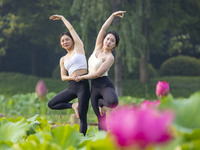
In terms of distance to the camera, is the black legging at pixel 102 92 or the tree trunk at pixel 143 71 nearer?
the black legging at pixel 102 92

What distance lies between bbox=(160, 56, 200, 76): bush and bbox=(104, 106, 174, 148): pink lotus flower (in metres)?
17.8

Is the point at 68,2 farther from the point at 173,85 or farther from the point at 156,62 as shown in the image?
the point at 156,62

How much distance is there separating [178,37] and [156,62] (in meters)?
3.80

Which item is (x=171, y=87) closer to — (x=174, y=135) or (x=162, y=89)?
(x=162, y=89)

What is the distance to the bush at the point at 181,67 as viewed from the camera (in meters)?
18.1

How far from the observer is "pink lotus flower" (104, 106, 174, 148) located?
605mm

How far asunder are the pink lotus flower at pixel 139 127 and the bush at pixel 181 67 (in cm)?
1783

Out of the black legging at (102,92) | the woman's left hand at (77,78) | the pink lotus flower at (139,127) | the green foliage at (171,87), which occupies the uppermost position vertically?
the pink lotus flower at (139,127)

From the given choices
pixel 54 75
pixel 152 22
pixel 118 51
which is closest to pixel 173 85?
pixel 152 22

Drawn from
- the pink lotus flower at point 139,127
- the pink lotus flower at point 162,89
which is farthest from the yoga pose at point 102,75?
the pink lotus flower at point 139,127

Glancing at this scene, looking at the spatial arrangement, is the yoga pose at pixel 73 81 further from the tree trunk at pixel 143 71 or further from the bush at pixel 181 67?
the bush at pixel 181 67

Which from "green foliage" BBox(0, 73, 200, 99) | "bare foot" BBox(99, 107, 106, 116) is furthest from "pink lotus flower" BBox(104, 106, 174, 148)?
"green foliage" BBox(0, 73, 200, 99)

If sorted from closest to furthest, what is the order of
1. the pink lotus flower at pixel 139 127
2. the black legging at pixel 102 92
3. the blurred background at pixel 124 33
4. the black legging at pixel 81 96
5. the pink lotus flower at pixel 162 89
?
the pink lotus flower at pixel 139 127, the pink lotus flower at pixel 162 89, the black legging at pixel 102 92, the black legging at pixel 81 96, the blurred background at pixel 124 33

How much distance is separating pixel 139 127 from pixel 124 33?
12.3 m
